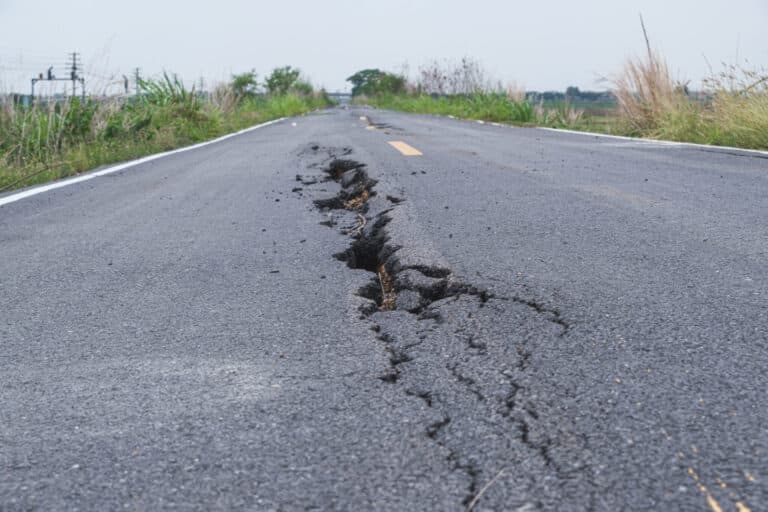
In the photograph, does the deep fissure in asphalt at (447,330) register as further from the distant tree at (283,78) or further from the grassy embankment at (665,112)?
the distant tree at (283,78)

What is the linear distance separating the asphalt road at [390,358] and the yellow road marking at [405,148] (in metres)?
3.23

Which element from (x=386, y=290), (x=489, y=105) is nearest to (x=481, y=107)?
(x=489, y=105)

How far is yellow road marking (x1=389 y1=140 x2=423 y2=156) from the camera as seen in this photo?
7633 mm

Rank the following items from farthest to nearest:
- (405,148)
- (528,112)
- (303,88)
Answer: (303,88), (528,112), (405,148)

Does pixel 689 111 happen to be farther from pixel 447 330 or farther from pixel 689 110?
pixel 447 330

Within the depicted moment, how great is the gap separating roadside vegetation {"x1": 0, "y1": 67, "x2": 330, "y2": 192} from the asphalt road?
3300mm

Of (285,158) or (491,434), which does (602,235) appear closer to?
(491,434)

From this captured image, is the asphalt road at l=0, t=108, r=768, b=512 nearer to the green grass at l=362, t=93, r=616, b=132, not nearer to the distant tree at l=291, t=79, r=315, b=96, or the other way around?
the green grass at l=362, t=93, r=616, b=132

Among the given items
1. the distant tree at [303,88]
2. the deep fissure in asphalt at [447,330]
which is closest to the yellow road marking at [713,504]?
the deep fissure in asphalt at [447,330]

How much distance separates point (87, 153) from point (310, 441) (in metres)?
7.62

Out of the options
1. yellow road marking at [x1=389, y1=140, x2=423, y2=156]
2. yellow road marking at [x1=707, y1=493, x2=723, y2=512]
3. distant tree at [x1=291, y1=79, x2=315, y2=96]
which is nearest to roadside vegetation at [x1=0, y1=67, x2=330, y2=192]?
yellow road marking at [x1=389, y1=140, x2=423, y2=156]

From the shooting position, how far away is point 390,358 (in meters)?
1.99

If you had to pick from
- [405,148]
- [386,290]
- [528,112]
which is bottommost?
[386,290]

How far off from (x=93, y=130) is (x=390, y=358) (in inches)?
328
